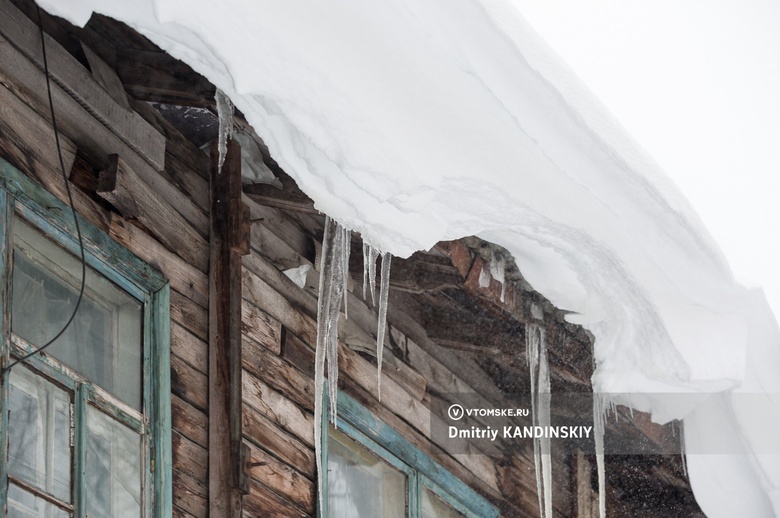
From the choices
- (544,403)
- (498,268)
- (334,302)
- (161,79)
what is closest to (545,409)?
(544,403)

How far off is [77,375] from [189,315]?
656 millimetres

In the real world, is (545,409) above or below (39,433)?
above

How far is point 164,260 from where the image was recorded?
151 inches

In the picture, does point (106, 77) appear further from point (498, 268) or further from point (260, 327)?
point (498, 268)

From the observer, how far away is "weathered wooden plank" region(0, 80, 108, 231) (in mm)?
3229

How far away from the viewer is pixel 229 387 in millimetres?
3957

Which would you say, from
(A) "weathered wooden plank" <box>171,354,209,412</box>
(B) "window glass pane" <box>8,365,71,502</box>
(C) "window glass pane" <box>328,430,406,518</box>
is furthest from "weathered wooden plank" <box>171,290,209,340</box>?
(C) "window glass pane" <box>328,430,406,518</box>

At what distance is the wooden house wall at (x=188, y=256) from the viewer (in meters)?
3.38

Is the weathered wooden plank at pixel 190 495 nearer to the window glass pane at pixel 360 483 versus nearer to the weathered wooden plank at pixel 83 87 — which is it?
the window glass pane at pixel 360 483

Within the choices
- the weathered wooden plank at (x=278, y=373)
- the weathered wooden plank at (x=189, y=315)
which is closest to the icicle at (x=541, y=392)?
the weathered wooden plank at (x=278, y=373)

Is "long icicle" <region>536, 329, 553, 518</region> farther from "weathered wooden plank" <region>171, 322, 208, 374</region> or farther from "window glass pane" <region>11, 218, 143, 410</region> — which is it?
"window glass pane" <region>11, 218, 143, 410</region>

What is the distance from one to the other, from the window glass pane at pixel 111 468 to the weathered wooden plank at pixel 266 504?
57 centimetres

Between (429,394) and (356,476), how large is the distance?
775 mm

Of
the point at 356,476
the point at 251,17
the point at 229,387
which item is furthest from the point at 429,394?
the point at 251,17
